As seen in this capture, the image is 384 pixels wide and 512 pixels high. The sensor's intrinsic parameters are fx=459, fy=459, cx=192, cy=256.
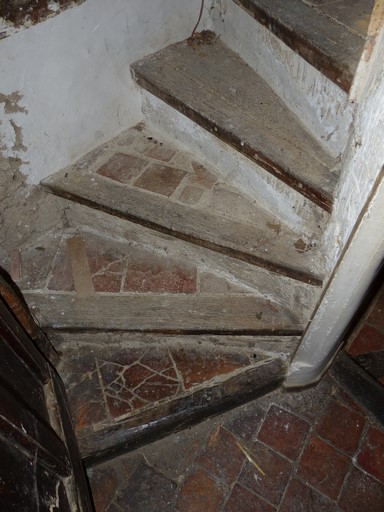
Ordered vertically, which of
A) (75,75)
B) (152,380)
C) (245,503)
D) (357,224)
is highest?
(357,224)

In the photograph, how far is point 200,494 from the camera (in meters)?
2.08

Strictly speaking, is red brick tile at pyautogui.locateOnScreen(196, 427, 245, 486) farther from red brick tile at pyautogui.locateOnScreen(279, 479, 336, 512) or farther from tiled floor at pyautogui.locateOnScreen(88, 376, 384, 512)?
red brick tile at pyautogui.locateOnScreen(279, 479, 336, 512)

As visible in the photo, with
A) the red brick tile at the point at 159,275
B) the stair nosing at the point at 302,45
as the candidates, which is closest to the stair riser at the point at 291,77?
the stair nosing at the point at 302,45

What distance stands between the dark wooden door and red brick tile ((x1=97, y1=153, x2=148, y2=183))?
86 centimetres

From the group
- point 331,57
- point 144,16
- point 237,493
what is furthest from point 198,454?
point 144,16

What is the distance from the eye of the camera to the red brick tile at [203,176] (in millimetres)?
2314

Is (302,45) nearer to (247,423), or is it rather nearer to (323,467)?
(247,423)

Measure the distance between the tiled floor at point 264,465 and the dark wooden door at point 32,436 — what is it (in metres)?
0.30

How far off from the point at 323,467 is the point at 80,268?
4.98 feet

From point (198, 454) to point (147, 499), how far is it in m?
0.30

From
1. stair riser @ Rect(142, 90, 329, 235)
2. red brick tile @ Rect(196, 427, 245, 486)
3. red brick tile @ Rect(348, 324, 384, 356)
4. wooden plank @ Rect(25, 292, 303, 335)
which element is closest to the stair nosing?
stair riser @ Rect(142, 90, 329, 235)

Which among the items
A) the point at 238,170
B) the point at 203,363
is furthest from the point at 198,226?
the point at 203,363

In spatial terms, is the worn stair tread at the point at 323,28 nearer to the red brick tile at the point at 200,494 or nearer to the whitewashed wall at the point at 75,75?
the whitewashed wall at the point at 75,75

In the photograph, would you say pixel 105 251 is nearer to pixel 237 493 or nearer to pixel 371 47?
pixel 237 493
